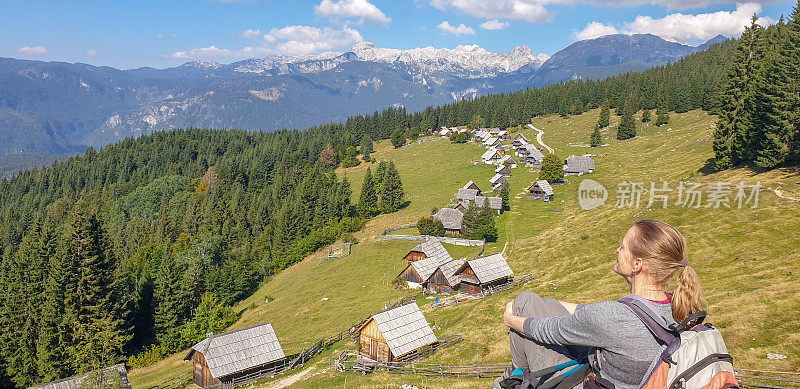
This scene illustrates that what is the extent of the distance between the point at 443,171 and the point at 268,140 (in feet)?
344

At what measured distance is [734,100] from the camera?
59781mm

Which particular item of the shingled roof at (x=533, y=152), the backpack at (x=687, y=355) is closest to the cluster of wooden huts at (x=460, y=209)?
the shingled roof at (x=533, y=152)

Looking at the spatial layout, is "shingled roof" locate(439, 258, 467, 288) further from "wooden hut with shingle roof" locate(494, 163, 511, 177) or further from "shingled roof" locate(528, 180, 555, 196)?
"wooden hut with shingle roof" locate(494, 163, 511, 177)

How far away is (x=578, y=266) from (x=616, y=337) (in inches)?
1905

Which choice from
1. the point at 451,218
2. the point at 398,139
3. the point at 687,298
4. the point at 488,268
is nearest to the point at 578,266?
the point at 488,268

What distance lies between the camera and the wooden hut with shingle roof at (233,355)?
1459 inches

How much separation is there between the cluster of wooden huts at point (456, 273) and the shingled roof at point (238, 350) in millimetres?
19633

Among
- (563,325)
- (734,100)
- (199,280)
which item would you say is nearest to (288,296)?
(199,280)

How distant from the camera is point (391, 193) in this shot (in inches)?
3600

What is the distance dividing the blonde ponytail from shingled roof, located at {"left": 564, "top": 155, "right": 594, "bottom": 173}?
88.2 meters

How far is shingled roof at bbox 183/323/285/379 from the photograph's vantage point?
37125 mm

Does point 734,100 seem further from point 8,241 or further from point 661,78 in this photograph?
point 8,241

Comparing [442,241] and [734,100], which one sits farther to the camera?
[442,241]

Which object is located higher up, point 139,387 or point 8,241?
point 139,387
